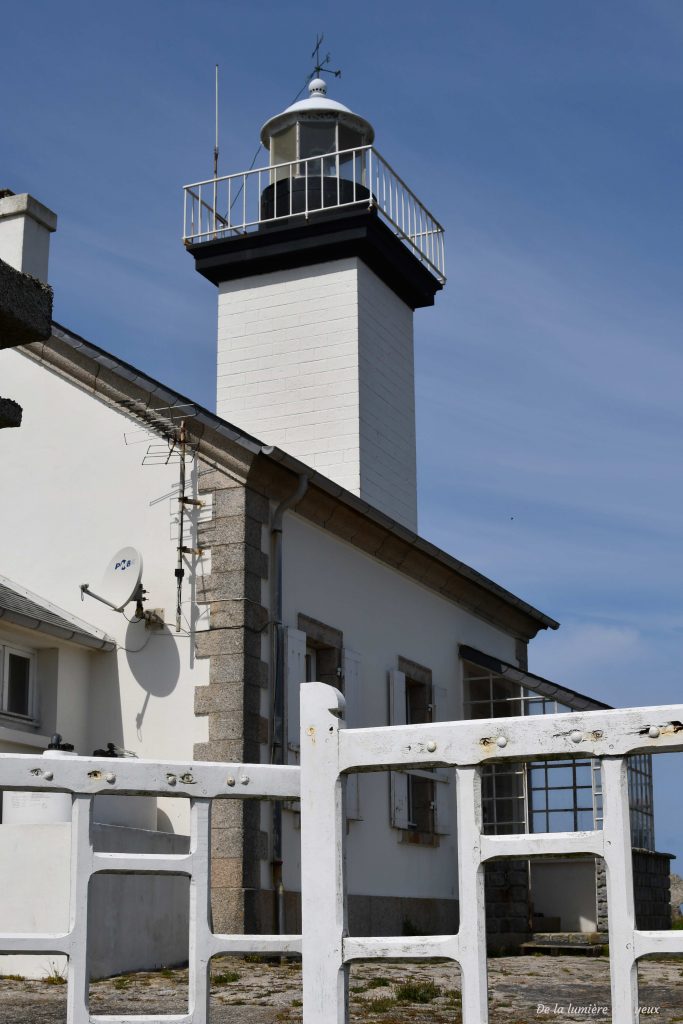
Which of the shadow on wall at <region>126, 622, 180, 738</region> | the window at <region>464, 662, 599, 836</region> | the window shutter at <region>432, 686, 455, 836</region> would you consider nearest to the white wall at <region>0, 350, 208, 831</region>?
the shadow on wall at <region>126, 622, 180, 738</region>

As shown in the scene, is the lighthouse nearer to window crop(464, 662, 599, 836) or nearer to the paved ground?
window crop(464, 662, 599, 836)

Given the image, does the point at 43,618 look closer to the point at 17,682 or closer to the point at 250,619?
the point at 17,682

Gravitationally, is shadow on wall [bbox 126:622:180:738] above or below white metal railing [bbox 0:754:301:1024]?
above

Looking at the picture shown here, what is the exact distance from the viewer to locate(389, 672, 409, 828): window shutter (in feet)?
41.2

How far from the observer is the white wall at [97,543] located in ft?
34.6

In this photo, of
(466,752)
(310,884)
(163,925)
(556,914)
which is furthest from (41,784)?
(556,914)

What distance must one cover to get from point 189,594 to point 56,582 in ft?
4.38

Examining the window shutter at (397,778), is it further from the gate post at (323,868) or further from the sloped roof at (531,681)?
the gate post at (323,868)

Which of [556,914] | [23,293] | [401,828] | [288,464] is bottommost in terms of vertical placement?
[556,914]

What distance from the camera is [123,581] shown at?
34.4 feet

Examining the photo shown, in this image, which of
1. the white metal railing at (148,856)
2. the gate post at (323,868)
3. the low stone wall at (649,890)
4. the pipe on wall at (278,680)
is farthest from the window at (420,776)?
the gate post at (323,868)

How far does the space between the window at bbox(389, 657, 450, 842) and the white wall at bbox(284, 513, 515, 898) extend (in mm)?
117

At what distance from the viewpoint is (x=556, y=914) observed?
49.5ft

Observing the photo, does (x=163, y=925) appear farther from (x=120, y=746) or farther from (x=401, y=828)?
(x=401, y=828)
